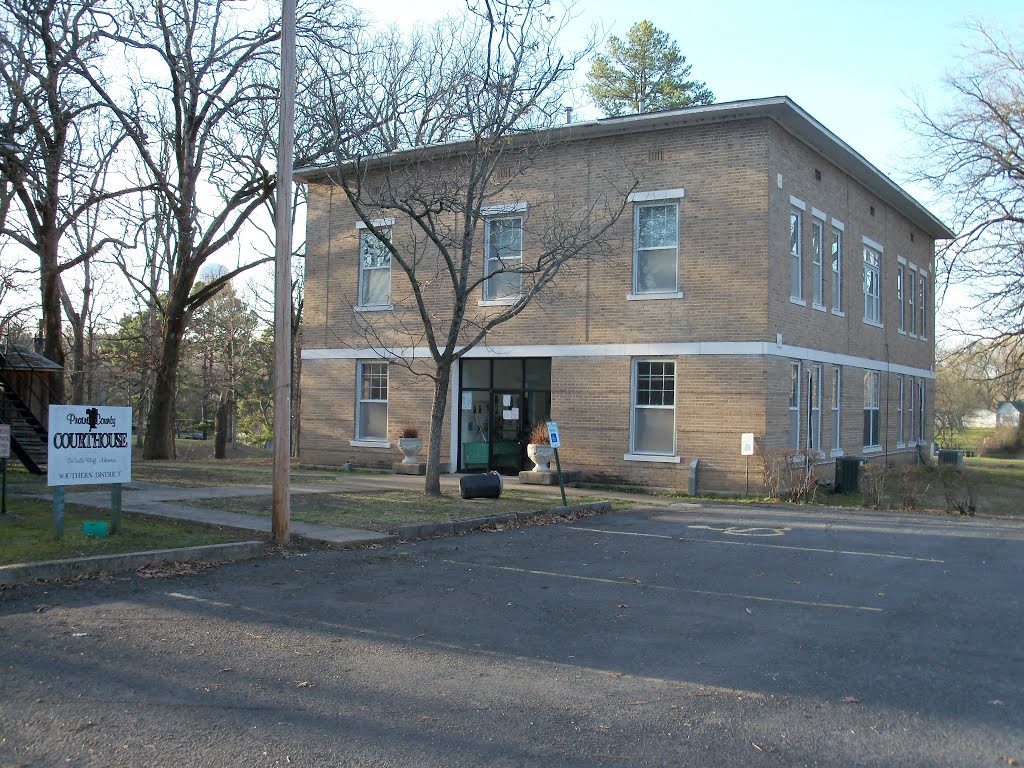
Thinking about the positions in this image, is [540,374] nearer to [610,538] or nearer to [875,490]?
[875,490]

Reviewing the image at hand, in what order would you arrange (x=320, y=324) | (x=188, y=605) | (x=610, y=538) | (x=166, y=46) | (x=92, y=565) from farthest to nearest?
(x=320, y=324) → (x=166, y=46) → (x=610, y=538) → (x=92, y=565) → (x=188, y=605)

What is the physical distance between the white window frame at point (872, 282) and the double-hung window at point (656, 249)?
813 centimetres

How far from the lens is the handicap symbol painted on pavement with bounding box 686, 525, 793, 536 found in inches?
558

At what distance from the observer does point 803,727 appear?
539 centimetres

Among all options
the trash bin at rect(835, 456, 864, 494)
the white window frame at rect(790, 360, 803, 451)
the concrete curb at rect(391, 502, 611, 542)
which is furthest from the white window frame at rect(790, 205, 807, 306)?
the concrete curb at rect(391, 502, 611, 542)

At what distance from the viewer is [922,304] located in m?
32.1

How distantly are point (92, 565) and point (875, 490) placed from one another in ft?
49.1

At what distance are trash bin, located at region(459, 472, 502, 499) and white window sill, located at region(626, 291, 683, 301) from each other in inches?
245

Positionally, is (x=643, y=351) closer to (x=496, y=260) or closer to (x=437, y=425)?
(x=496, y=260)

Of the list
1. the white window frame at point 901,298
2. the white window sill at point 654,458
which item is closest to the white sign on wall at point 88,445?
the white window sill at point 654,458

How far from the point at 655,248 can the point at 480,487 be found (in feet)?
24.7

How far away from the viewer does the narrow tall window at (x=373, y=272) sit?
79.7 ft

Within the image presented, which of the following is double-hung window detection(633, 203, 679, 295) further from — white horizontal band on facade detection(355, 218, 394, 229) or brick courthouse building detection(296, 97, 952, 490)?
white horizontal band on facade detection(355, 218, 394, 229)

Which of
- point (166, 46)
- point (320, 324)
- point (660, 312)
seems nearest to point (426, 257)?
point (320, 324)
